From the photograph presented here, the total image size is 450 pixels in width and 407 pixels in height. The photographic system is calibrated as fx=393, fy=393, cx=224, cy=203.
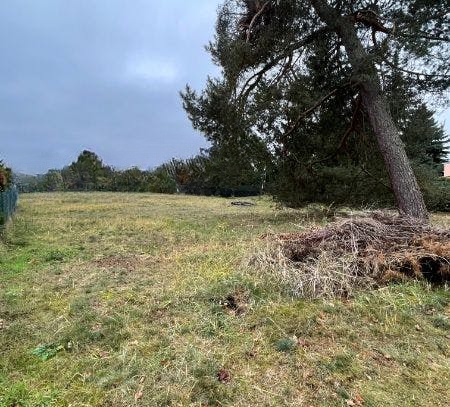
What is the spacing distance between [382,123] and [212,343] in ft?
20.5

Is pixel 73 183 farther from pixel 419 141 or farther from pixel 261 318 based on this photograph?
pixel 261 318

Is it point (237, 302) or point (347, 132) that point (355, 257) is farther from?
point (347, 132)

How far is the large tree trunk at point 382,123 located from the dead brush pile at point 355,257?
266 centimetres

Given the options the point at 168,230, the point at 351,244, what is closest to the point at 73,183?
the point at 168,230

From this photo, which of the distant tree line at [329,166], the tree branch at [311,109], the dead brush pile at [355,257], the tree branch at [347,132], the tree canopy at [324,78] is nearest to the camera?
the dead brush pile at [355,257]

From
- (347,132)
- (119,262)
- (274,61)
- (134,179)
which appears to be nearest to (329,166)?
(347,132)

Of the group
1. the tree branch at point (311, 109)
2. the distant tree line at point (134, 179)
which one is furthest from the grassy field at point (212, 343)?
the distant tree line at point (134, 179)

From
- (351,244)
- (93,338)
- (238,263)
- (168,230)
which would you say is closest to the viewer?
(93,338)

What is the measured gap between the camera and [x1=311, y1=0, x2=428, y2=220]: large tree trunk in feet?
24.8

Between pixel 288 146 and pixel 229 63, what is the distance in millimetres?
2633

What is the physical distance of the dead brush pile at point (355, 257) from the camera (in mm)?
4094

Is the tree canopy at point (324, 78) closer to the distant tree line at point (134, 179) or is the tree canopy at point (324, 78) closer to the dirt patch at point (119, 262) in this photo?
the dirt patch at point (119, 262)

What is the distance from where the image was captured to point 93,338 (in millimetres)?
3336

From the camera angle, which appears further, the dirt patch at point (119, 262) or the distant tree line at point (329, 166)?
the distant tree line at point (329, 166)
